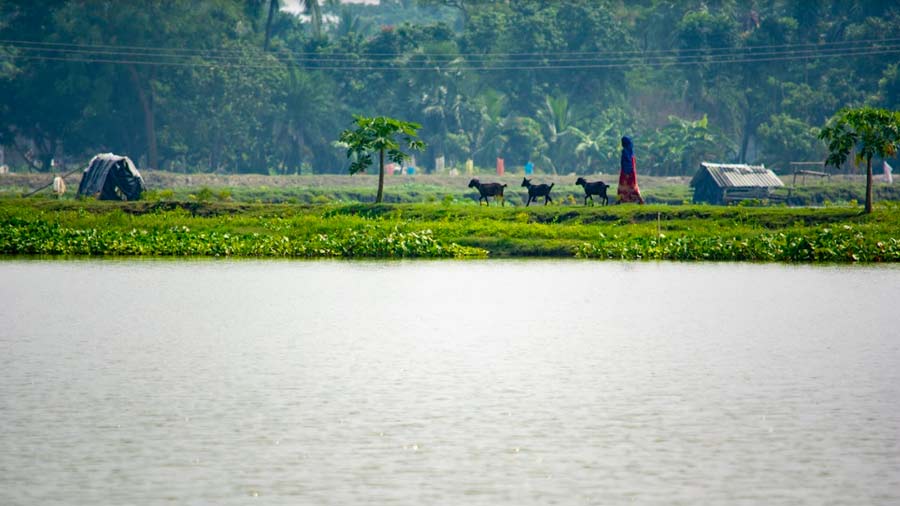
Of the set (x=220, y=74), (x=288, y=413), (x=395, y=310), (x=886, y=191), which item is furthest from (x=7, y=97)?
(x=288, y=413)

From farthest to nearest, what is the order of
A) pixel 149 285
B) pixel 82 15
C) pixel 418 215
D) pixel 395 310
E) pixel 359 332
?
pixel 82 15, pixel 418 215, pixel 149 285, pixel 395 310, pixel 359 332

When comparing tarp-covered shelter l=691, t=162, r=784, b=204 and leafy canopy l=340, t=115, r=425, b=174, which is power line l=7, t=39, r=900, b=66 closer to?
tarp-covered shelter l=691, t=162, r=784, b=204

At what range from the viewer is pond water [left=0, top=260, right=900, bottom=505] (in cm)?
1217

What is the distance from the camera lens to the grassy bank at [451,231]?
40125 millimetres

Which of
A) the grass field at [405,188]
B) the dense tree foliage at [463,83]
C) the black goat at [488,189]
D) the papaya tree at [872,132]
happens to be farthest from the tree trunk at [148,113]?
the papaya tree at [872,132]

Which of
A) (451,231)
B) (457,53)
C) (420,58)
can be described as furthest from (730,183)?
(451,231)

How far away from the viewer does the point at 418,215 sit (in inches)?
1848

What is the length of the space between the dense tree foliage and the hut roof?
1326 cm

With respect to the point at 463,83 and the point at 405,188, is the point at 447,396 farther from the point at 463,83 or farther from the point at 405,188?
the point at 463,83

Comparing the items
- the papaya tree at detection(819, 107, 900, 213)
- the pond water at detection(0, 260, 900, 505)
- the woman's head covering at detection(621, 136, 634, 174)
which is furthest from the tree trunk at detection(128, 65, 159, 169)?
the pond water at detection(0, 260, 900, 505)

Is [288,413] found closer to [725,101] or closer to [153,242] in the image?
[153,242]

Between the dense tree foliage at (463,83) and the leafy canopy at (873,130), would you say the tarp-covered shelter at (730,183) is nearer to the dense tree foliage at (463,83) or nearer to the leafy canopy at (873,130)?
the dense tree foliage at (463,83)

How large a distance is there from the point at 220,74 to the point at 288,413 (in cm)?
7282

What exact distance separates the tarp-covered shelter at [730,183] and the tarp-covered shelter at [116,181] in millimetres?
29062
